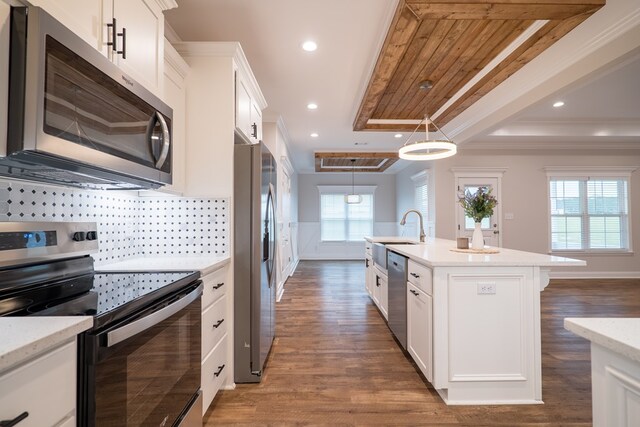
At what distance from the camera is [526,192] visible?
576 centimetres

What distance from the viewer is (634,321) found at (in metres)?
0.76

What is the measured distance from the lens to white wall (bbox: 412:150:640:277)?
5723 millimetres

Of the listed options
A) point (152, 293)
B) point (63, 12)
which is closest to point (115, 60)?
point (63, 12)

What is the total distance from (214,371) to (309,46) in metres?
2.61

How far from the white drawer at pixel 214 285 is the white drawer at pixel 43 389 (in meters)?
0.91

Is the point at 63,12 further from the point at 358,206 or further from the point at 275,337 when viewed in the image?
the point at 358,206

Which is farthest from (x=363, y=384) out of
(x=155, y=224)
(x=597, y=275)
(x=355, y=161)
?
(x=597, y=275)

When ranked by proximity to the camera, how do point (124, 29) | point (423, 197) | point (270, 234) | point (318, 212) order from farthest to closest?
point (318, 212) → point (423, 197) → point (270, 234) → point (124, 29)

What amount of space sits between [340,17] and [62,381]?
8.30ft

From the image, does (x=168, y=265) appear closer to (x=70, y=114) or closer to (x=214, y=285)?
(x=214, y=285)

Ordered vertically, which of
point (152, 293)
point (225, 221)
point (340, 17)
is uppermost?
point (340, 17)

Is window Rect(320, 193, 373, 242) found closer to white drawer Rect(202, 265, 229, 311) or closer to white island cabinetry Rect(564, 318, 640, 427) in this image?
white drawer Rect(202, 265, 229, 311)

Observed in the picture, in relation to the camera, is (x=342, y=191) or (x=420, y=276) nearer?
(x=420, y=276)

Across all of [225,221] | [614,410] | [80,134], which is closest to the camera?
[614,410]
